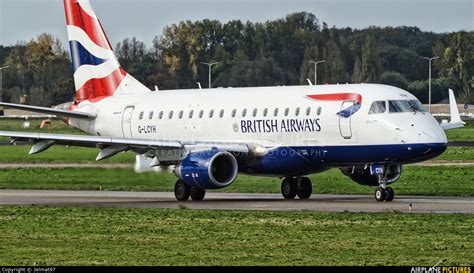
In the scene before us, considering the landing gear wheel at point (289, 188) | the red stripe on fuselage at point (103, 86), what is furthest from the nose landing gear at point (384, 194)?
the red stripe on fuselage at point (103, 86)

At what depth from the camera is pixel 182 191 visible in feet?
140

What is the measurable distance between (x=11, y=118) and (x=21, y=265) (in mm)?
84250

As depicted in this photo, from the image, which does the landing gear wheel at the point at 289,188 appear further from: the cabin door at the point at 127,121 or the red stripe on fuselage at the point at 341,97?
the cabin door at the point at 127,121

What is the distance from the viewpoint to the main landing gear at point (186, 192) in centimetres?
4258

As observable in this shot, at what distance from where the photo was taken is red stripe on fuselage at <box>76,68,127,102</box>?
4909 cm

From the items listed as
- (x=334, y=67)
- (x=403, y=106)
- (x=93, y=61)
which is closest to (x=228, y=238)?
(x=403, y=106)

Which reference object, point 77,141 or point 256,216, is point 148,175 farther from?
point 256,216

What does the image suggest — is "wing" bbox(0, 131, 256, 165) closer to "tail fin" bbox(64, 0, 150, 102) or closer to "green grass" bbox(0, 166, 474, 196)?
"green grass" bbox(0, 166, 474, 196)

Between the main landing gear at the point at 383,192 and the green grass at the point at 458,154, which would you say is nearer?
the main landing gear at the point at 383,192

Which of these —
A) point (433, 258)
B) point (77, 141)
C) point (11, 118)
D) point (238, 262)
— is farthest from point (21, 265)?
point (11, 118)

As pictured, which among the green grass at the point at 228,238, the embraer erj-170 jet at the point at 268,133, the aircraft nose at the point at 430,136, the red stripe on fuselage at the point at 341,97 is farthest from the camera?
the red stripe on fuselage at the point at 341,97

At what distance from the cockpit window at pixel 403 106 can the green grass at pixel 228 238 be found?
25.0 ft

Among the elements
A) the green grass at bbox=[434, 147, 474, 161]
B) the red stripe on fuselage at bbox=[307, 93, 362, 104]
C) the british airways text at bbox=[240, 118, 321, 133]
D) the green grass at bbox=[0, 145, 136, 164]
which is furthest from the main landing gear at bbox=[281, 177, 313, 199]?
the green grass at bbox=[434, 147, 474, 161]

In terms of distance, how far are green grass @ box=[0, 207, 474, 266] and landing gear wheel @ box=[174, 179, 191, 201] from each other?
6643 millimetres
